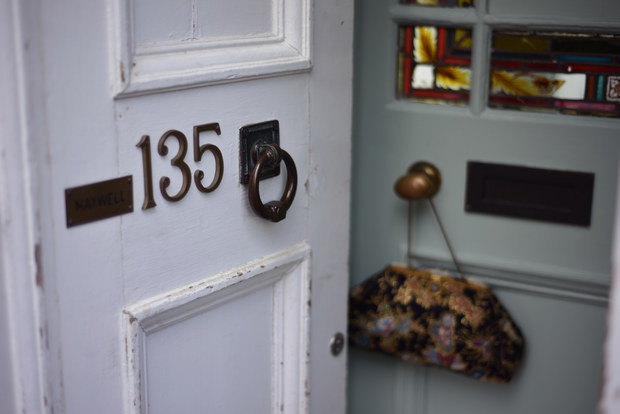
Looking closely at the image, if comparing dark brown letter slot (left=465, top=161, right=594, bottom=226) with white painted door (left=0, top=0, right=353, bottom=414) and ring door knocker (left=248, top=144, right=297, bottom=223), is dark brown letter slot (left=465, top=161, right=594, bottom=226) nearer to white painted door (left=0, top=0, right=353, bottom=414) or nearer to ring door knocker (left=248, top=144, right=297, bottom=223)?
white painted door (left=0, top=0, right=353, bottom=414)

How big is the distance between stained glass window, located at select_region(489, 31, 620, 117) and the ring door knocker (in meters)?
0.50

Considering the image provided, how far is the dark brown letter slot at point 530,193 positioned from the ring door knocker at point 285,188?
1.53 feet

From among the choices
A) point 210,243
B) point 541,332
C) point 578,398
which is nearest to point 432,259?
point 541,332

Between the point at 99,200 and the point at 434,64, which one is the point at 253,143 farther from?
the point at 434,64

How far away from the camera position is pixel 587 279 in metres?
1.52

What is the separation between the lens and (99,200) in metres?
1.04

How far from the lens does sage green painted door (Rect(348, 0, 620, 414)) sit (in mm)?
1496

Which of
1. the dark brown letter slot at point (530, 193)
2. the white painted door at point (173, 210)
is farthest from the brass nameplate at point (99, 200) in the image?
the dark brown letter slot at point (530, 193)

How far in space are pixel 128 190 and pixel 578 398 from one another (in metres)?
0.97

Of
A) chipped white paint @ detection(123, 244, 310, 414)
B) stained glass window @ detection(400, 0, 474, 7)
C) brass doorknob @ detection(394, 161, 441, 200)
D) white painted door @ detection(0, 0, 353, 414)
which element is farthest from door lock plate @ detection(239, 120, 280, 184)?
stained glass window @ detection(400, 0, 474, 7)

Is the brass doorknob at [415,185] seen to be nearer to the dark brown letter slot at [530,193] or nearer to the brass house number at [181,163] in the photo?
the dark brown letter slot at [530,193]

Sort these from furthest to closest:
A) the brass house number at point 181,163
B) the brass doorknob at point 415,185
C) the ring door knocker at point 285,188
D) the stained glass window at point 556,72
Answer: the brass doorknob at point 415,185 < the stained glass window at point 556,72 < the ring door knocker at point 285,188 < the brass house number at point 181,163

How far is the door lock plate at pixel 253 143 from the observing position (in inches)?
48.2

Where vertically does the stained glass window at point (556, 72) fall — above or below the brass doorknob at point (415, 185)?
above
